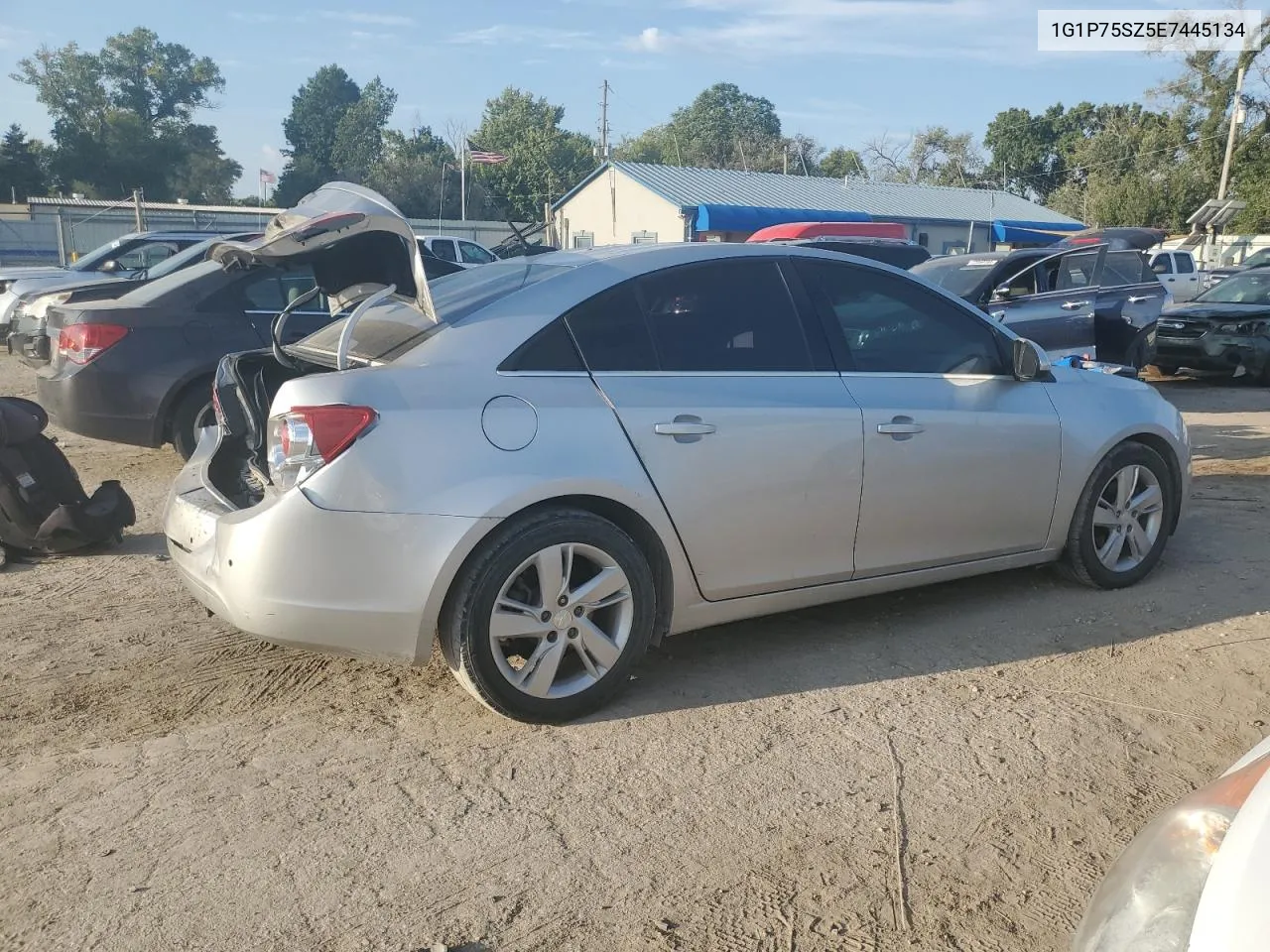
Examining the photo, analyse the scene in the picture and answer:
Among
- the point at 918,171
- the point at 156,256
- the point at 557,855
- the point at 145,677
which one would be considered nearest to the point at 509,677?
the point at 557,855

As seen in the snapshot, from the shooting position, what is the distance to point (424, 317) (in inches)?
149

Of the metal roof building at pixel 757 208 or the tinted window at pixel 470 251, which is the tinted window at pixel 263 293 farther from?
the metal roof building at pixel 757 208

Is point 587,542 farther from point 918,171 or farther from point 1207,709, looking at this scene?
point 918,171

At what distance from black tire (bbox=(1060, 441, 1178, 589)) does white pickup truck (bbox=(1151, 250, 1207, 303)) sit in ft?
68.8

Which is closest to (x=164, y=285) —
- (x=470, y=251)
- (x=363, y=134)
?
(x=470, y=251)

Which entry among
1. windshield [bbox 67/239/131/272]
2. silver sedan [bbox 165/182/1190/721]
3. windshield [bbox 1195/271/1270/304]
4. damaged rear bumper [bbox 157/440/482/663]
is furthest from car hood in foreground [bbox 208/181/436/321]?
windshield [bbox 67/239/131/272]

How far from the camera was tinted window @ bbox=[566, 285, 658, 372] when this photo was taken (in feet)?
12.4

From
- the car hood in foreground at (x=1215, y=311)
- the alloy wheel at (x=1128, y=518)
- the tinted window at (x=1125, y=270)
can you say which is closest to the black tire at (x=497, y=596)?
the alloy wheel at (x=1128, y=518)

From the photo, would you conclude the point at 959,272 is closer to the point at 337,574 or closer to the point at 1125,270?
the point at 1125,270

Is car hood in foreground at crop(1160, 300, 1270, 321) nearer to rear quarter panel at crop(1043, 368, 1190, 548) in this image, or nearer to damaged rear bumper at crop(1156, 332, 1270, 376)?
damaged rear bumper at crop(1156, 332, 1270, 376)

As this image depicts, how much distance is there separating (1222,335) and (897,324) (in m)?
10.9

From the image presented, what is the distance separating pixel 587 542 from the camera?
141 inches

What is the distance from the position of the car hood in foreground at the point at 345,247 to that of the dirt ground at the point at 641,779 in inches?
59.2

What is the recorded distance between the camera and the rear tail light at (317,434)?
3320mm
